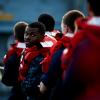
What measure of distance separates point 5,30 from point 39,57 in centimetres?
1389

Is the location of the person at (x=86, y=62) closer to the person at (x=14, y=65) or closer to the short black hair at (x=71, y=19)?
the short black hair at (x=71, y=19)

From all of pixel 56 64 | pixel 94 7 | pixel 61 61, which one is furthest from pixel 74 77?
pixel 56 64

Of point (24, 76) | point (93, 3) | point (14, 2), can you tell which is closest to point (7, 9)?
point (14, 2)

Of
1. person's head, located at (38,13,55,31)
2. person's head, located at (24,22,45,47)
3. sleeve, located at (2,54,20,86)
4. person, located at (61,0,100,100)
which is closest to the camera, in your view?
person, located at (61,0,100,100)

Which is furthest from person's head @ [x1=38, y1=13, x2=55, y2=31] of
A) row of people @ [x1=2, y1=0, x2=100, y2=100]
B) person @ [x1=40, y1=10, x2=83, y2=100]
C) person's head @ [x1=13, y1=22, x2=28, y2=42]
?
person @ [x1=40, y1=10, x2=83, y2=100]

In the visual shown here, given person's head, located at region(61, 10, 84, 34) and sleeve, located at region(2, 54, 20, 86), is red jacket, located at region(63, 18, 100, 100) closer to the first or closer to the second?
person's head, located at region(61, 10, 84, 34)

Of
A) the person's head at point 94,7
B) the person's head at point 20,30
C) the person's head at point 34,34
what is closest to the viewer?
the person's head at point 94,7

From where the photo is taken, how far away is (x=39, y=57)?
25.7 feet

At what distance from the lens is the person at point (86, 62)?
5051 millimetres

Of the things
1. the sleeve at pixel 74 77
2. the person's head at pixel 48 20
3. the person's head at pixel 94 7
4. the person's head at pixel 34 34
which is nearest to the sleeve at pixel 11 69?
the person's head at pixel 48 20

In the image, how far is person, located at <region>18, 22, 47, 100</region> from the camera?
774 cm

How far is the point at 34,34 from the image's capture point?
7867 millimetres

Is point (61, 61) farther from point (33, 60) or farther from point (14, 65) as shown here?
point (14, 65)

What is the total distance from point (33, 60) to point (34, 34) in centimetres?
28
